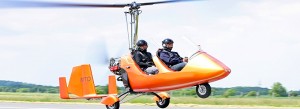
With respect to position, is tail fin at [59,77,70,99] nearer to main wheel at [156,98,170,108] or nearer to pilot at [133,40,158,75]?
main wheel at [156,98,170,108]

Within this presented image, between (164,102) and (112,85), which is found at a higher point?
(112,85)

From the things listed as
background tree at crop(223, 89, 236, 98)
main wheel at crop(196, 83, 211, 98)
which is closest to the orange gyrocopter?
main wheel at crop(196, 83, 211, 98)

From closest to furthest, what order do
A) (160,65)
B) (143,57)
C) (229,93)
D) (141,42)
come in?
1. (160,65)
2. (141,42)
3. (143,57)
4. (229,93)

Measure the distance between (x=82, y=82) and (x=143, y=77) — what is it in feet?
14.9

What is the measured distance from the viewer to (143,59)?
63.5ft

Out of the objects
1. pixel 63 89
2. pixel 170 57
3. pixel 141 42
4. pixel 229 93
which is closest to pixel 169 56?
pixel 170 57

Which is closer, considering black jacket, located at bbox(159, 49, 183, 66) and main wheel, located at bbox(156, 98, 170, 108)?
black jacket, located at bbox(159, 49, 183, 66)

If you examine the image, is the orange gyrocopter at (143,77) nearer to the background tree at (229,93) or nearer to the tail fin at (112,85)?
the tail fin at (112,85)

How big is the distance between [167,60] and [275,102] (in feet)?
101

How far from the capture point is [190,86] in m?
17.7

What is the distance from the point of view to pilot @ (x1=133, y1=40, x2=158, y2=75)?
19031mm

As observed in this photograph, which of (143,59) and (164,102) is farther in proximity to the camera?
(164,102)

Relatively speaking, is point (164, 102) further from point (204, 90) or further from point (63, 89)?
point (63, 89)

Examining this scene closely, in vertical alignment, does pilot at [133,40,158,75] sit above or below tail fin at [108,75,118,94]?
above
